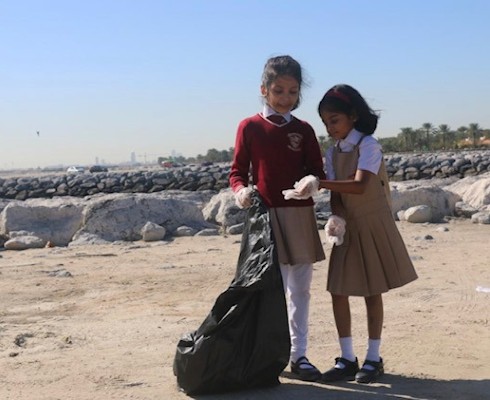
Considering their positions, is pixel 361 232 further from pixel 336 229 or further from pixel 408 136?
pixel 408 136

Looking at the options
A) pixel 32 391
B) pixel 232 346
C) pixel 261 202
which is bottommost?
pixel 32 391

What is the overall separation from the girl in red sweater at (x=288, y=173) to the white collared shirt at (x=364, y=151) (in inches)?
2.7

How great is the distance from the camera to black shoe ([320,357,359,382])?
3.93 m

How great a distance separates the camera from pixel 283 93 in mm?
3975

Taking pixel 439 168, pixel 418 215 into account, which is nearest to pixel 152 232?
pixel 418 215

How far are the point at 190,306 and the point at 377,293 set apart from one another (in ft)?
7.82

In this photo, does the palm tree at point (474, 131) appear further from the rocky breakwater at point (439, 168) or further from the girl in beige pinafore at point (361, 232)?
the girl in beige pinafore at point (361, 232)

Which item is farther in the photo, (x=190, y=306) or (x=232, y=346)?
(x=190, y=306)

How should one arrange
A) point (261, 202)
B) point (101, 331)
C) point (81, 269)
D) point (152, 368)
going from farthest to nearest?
point (81, 269) → point (101, 331) → point (152, 368) → point (261, 202)

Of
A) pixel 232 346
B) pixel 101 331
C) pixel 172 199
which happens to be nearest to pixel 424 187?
pixel 172 199

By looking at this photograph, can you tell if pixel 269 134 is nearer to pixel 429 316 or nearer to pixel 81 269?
pixel 429 316

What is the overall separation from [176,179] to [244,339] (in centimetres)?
1773

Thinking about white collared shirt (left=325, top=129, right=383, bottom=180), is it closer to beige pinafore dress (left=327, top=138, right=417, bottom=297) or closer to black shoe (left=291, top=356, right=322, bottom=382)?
beige pinafore dress (left=327, top=138, right=417, bottom=297)

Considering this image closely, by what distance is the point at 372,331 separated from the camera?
3.98 meters
